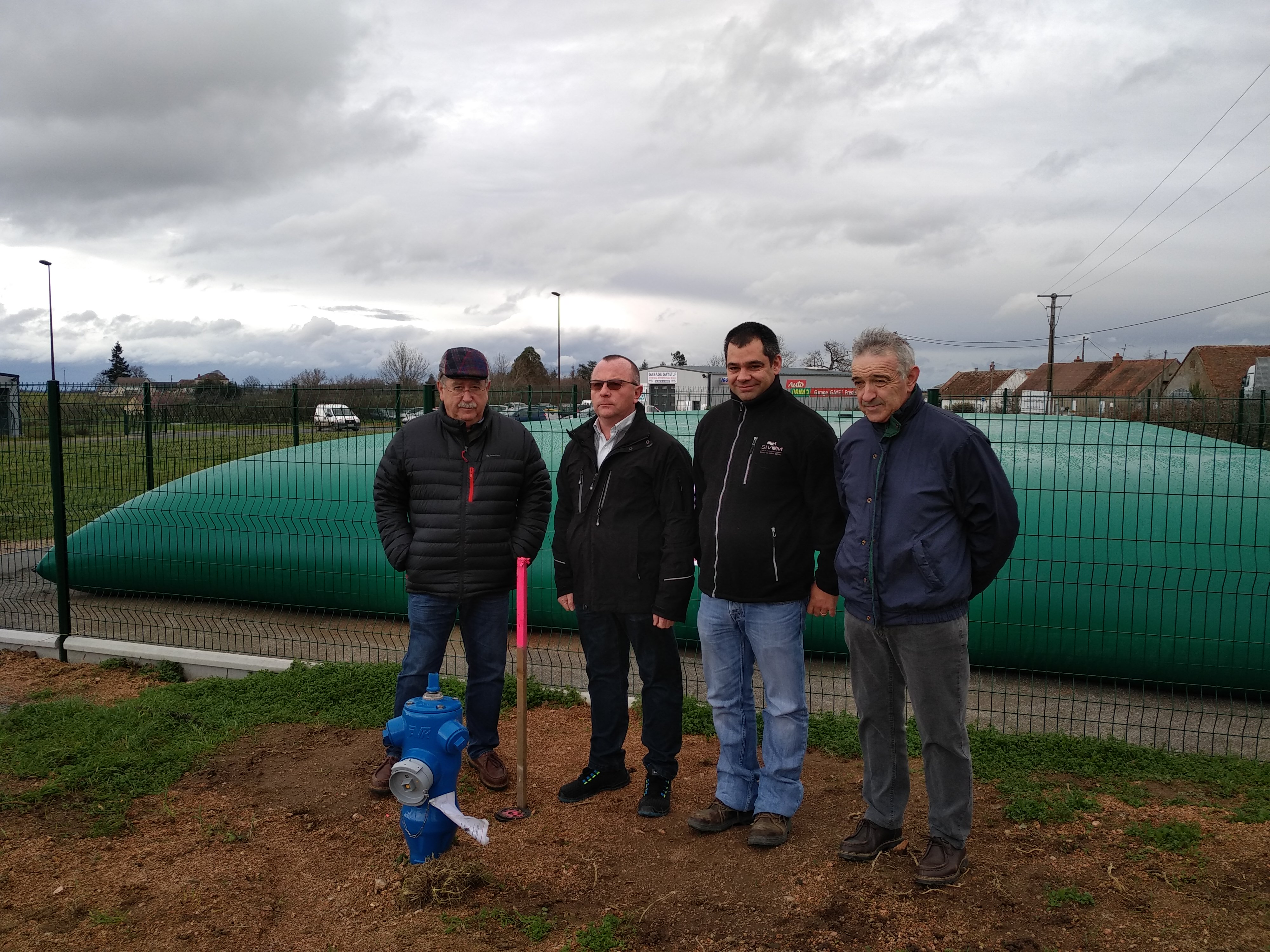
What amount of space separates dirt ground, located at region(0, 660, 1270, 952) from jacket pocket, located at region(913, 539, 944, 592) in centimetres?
119

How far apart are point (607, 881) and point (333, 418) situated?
534 centimetres

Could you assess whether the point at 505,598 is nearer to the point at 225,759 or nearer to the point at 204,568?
the point at 225,759

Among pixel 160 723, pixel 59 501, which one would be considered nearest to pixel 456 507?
pixel 160 723

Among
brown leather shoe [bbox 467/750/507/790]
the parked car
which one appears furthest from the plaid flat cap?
the parked car

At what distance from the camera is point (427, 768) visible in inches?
142

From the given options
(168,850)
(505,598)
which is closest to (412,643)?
(505,598)

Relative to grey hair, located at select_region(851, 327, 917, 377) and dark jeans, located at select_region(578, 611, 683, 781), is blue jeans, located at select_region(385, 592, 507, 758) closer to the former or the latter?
dark jeans, located at select_region(578, 611, 683, 781)

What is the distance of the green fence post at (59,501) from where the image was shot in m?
7.05

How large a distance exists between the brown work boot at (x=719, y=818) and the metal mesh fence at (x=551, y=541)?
2.08 m

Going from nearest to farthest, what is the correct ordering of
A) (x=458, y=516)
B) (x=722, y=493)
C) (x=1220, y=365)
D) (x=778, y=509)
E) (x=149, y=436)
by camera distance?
(x=778, y=509)
(x=722, y=493)
(x=458, y=516)
(x=149, y=436)
(x=1220, y=365)

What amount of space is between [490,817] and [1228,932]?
2.92 metres

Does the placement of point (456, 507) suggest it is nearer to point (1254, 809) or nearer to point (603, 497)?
point (603, 497)

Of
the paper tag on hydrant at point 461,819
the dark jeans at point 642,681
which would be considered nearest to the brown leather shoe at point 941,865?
the dark jeans at point 642,681

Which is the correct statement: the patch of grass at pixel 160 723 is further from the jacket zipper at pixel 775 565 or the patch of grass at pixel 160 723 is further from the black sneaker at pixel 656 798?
the jacket zipper at pixel 775 565
